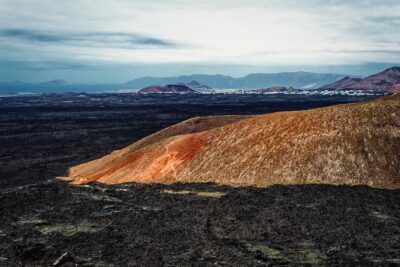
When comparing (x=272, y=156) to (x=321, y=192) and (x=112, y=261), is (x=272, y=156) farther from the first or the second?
(x=112, y=261)

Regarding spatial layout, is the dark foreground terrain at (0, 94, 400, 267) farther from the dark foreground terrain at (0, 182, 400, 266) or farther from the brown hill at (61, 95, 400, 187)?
the brown hill at (61, 95, 400, 187)

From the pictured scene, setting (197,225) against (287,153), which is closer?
(197,225)

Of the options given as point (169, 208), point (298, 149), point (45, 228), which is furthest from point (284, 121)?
point (45, 228)

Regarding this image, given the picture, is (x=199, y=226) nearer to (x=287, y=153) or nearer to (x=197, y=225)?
(x=197, y=225)

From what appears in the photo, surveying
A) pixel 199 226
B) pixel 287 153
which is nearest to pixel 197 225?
pixel 199 226

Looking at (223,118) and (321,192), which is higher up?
(223,118)

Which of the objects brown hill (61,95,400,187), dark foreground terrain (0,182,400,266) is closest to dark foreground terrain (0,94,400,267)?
dark foreground terrain (0,182,400,266)

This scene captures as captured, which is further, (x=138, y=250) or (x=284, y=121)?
(x=284, y=121)

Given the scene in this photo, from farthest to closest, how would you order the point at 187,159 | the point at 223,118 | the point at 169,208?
the point at 223,118
the point at 187,159
the point at 169,208
